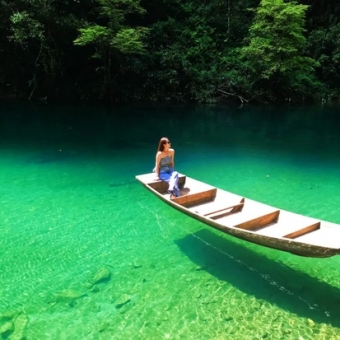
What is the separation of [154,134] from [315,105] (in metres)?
13.2

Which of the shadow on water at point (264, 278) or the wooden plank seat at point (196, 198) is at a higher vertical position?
the wooden plank seat at point (196, 198)

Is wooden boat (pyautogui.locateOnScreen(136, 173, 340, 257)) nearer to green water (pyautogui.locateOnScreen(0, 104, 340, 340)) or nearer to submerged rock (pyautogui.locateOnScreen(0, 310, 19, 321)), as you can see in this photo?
green water (pyautogui.locateOnScreen(0, 104, 340, 340))

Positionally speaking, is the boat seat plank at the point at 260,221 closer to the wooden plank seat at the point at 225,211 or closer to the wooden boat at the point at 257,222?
the wooden boat at the point at 257,222

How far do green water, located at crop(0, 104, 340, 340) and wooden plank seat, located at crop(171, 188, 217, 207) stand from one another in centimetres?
68

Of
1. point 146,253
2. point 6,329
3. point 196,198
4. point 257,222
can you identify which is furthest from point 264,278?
point 6,329

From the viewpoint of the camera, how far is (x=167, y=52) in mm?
25141

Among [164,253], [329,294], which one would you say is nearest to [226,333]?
[329,294]

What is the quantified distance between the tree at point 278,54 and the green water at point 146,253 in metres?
10.6

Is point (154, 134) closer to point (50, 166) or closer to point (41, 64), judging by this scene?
point (50, 166)

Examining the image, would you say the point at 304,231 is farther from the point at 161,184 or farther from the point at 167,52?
the point at 167,52

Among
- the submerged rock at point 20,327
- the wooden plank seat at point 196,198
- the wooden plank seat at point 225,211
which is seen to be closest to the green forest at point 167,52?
the wooden plank seat at point 196,198

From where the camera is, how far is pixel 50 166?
1169 centimetres

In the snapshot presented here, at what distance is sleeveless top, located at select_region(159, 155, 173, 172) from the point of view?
809 cm

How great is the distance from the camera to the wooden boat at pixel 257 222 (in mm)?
5008
